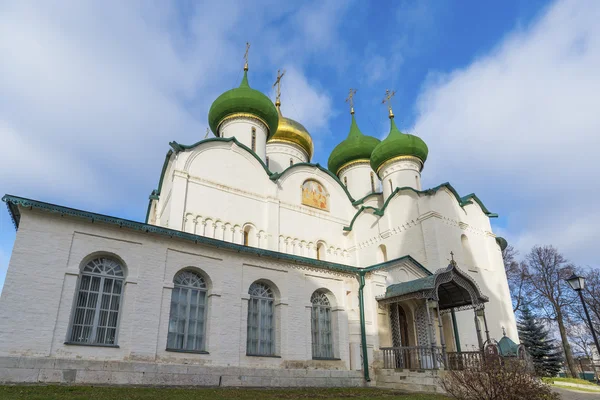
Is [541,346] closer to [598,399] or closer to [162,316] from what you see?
[598,399]

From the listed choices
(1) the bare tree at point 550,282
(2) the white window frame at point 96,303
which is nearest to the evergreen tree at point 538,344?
(1) the bare tree at point 550,282

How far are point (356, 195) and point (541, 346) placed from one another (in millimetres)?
10764

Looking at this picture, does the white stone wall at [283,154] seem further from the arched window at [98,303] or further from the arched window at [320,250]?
the arched window at [98,303]

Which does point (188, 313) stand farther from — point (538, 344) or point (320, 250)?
point (538, 344)

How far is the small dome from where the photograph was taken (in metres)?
21.8

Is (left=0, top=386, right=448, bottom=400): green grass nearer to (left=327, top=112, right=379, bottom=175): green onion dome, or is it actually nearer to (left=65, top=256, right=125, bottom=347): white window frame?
(left=65, top=256, right=125, bottom=347): white window frame

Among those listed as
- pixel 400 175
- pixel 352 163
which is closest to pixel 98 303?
pixel 400 175

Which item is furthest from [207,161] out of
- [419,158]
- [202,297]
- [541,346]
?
[541,346]

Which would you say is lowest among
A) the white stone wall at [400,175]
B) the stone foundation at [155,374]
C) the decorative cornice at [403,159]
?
the stone foundation at [155,374]

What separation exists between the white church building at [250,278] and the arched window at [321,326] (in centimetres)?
4

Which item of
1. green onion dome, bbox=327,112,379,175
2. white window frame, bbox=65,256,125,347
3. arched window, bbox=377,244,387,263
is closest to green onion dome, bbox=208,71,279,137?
green onion dome, bbox=327,112,379,175

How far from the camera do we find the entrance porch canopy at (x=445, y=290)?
10766 mm

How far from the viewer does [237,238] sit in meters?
13.9

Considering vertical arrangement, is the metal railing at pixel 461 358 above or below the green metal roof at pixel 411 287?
below
